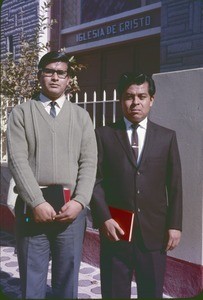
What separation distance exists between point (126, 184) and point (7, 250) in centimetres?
319

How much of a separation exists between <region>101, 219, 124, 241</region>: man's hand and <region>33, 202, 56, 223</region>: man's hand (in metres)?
0.36

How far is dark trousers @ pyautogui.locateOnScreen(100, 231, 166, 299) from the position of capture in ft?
7.75

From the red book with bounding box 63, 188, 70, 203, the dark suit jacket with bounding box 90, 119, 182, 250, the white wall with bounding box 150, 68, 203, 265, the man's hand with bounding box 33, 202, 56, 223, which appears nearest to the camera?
the man's hand with bounding box 33, 202, 56, 223

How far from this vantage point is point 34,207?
7.09 feet

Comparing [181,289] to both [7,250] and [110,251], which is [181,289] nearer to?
[110,251]

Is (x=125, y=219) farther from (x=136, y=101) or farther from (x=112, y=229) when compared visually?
(x=136, y=101)

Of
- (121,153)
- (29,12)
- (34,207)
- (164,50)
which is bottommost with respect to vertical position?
(34,207)

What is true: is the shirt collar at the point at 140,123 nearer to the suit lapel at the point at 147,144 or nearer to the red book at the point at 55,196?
the suit lapel at the point at 147,144

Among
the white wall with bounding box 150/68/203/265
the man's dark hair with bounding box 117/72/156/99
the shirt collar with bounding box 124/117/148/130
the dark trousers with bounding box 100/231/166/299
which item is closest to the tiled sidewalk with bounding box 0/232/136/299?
the white wall with bounding box 150/68/203/265

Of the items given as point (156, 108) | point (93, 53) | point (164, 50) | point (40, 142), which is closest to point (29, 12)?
point (93, 53)

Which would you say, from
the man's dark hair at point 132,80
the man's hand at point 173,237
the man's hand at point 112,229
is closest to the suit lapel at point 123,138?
the man's dark hair at point 132,80

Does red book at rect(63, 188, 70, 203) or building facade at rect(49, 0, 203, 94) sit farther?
building facade at rect(49, 0, 203, 94)

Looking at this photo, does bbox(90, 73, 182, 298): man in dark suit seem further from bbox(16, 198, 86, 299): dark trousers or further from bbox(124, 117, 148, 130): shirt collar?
bbox(16, 198, 86, 299): dark trousers

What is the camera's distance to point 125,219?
7.68ft
